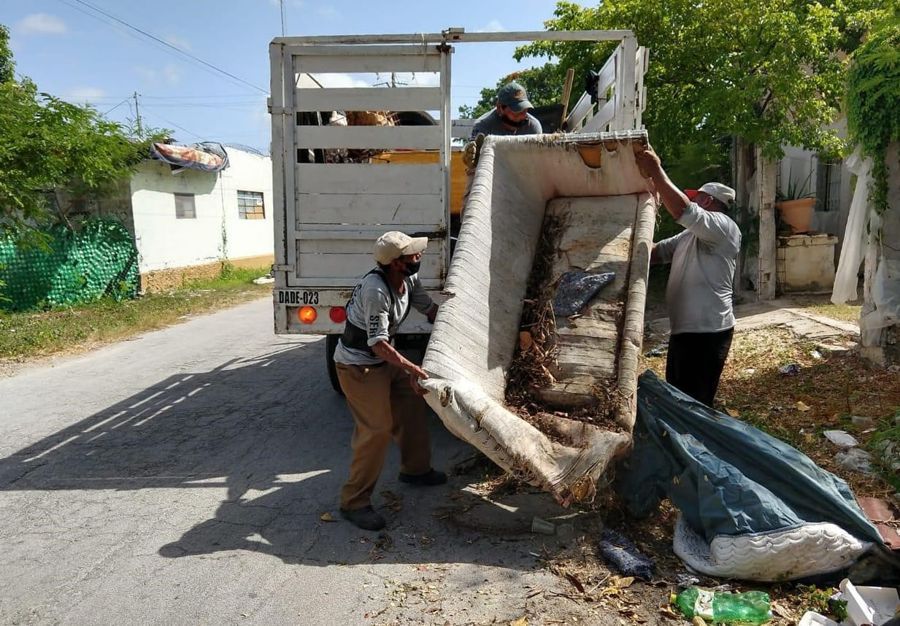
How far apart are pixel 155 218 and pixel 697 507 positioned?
41.8ft

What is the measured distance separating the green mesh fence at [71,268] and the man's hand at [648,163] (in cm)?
983

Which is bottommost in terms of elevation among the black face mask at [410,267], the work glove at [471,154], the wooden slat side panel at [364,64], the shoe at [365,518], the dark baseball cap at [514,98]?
the shoe at [365,518]

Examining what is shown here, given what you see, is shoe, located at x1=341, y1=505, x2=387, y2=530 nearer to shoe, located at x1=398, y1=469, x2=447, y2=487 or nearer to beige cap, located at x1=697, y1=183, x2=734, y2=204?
shoe, located at x1=398, y1=469, x2=447, y2=487

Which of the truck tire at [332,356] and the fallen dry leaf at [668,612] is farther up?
the truck tire at [332,356]

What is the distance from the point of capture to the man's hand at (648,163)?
3.55m

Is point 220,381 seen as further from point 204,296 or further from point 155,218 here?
point 155,218

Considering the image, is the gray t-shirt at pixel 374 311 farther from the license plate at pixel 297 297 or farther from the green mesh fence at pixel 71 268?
the green mesh fence at pixel 71 268

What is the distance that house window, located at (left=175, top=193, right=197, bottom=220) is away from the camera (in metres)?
14.0

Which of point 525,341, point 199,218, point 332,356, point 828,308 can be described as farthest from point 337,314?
point 199,218

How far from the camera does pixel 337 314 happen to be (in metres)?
4.32

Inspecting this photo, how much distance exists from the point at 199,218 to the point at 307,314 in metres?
11.8

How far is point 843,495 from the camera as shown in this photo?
2840 mm

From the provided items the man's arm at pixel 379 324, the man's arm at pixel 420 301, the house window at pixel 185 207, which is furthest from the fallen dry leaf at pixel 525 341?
the house window at pixel 185 207

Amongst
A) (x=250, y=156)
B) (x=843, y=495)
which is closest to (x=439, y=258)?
(x=843, y=495)
